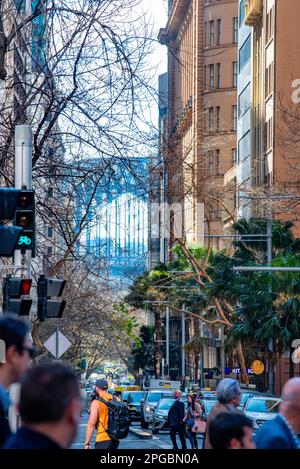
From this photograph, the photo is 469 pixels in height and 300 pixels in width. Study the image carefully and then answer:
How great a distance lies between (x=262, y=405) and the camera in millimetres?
33531

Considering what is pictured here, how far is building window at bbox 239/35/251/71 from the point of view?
8444cm

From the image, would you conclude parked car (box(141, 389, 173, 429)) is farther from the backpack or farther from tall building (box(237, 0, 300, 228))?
the backpack

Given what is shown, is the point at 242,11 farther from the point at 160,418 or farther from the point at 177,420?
the point at 177,420

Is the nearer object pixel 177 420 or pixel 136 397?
pixel 177 420

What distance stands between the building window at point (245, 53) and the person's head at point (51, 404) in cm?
7995

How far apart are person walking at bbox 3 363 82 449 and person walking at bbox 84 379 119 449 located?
33.0 feet

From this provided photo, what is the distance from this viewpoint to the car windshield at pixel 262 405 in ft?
108

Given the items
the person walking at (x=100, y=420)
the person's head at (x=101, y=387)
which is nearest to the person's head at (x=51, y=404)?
the person walking at (x=100, y=420)

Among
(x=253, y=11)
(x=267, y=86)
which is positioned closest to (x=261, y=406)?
(x=267, y=86)

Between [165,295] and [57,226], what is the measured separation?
4906cm

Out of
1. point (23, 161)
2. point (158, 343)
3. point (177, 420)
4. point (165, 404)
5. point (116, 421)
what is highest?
point (23, 161)

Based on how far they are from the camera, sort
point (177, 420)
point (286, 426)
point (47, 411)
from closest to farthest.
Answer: point (47, 411), point (286, 426), point (177, 420)

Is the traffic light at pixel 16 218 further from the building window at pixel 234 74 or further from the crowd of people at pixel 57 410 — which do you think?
the building window at pixel 234 74

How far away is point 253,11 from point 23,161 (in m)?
61.5
